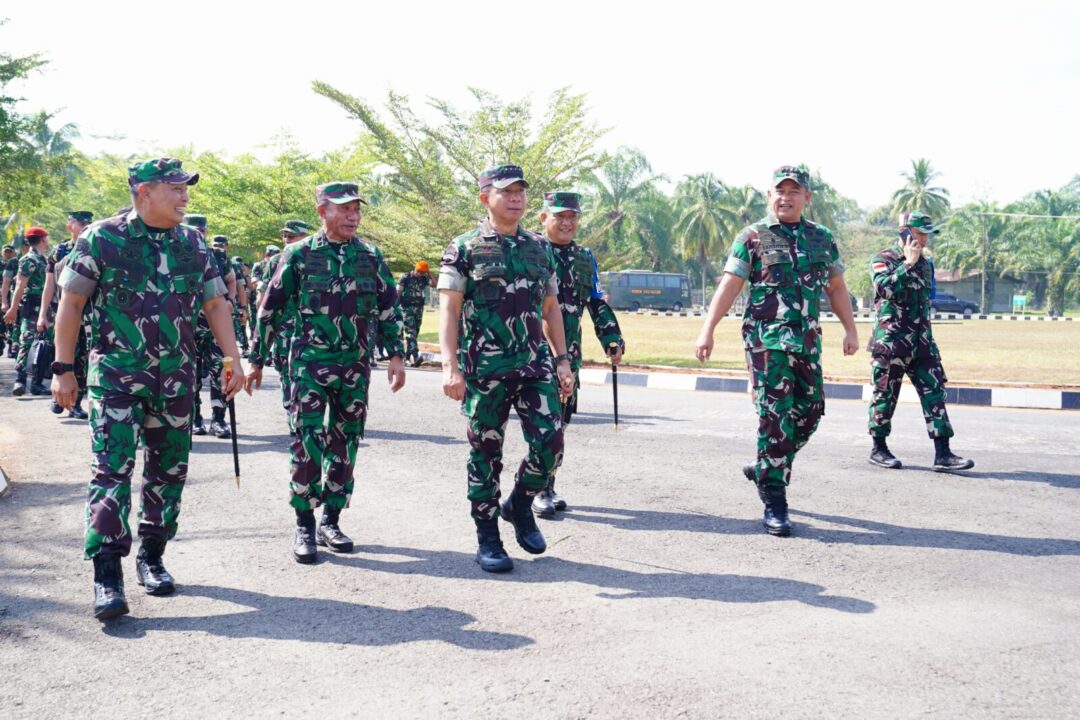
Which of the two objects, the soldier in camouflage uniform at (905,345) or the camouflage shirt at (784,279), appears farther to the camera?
the soldier in camouflage uniform at (905,345)

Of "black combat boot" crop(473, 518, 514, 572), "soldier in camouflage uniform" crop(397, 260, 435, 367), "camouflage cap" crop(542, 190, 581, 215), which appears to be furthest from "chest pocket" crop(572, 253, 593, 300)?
"soldier in camouflage uniform" crop(397, 260, 435, 367)

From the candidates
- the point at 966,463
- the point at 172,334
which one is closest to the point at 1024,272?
the point at 966,463

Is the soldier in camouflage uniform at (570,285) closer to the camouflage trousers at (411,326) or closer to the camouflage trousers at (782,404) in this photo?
the camouflage trousers at (782,404)

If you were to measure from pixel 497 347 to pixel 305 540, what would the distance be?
1.45 m

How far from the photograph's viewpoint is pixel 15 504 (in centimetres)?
642

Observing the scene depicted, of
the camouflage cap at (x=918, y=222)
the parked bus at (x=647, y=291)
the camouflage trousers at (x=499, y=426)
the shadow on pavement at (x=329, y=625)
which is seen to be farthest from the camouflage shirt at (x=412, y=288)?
the parked bus at (x=647, y=291)

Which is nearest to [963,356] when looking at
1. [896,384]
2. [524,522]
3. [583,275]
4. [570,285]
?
[896,384]

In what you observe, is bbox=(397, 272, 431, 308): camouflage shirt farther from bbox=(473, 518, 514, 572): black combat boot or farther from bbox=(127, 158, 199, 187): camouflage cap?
bbox=(127, 158, 199, 187): camouflage cap

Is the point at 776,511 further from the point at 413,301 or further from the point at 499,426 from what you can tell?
the point at 413,301

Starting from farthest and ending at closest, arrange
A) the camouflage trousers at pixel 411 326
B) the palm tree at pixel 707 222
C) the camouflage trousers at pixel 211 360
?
1. the palm tree at pixel 707 222
2. the camouflage trousers at pixel 411 326
3. the camouflage trousers at pixel 211 360

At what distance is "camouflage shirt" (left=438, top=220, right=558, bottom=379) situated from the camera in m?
4.95

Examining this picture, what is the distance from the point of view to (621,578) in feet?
15.8

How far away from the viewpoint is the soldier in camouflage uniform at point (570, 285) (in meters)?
6.25

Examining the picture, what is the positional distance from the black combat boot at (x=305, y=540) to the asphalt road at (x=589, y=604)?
8cm
